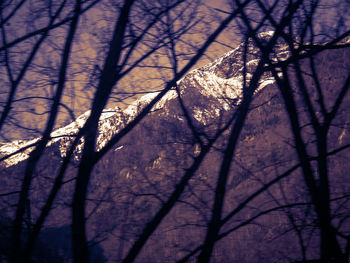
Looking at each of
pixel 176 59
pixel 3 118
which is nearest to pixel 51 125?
pixel 3 118

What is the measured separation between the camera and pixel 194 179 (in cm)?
142

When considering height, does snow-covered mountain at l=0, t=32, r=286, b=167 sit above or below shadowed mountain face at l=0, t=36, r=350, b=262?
above

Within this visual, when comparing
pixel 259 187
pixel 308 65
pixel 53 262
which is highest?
pixel 308 65

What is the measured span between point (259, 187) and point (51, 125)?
4.57ft

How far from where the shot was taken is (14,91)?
1595 millimetres

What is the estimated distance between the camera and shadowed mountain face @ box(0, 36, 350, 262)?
4.50 ft

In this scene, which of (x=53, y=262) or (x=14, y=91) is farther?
(x=14, y=91)

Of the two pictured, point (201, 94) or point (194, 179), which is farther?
point (201, 94)

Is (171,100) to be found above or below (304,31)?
below

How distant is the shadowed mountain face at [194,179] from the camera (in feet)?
4.50

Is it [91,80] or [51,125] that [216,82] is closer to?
[91,80]

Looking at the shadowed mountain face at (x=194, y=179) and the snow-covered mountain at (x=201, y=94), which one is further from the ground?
the snow-covered mountain at (x=201, y=94)

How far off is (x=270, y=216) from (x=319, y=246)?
1.11 ft

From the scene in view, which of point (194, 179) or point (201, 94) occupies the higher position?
point (201, 94)
